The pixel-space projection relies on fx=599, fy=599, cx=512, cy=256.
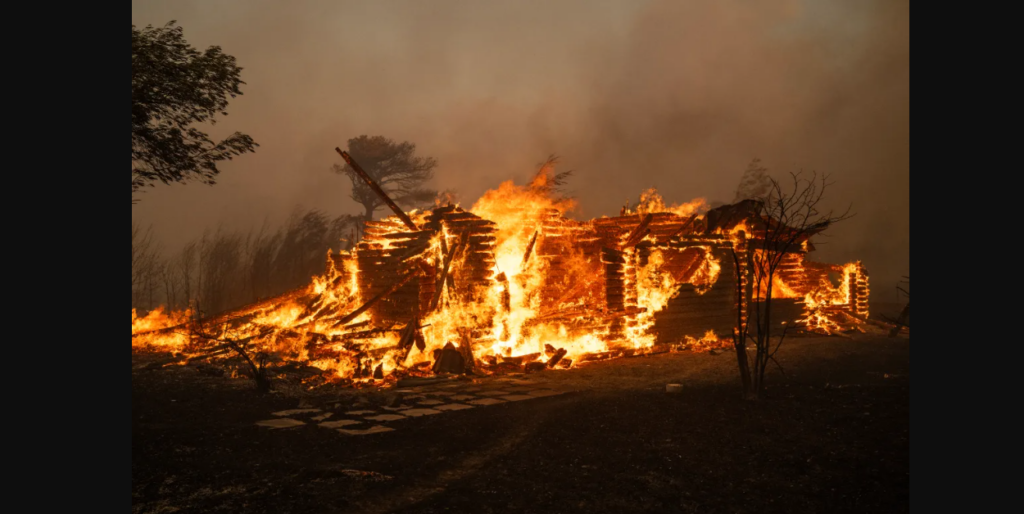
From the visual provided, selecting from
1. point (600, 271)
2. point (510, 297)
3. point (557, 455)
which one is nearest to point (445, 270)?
point (510, 297)

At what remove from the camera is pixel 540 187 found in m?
17.0

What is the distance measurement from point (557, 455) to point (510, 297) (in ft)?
25.9

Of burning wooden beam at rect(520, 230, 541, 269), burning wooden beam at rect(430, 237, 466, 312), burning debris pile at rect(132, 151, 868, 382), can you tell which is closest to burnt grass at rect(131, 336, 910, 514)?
burning debris pile at rect(132, 151, 868, 382)

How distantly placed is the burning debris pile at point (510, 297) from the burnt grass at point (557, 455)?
366 centimetres

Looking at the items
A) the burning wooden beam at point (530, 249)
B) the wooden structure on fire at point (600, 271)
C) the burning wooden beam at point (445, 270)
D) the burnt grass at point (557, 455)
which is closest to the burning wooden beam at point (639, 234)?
the wooden structure on fire at point (600, 271)

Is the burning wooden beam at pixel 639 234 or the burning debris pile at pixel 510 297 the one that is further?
the burning wooden beam at pixel 639 234

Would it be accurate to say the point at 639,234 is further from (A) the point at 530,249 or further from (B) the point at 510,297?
(B) the point at 510,297

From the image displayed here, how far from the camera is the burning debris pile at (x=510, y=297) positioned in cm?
1305

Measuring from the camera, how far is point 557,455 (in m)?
6.20

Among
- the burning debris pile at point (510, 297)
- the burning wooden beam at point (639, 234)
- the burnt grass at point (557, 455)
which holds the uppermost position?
the burning wooden beam at point (639, 234)

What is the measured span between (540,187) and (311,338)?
24.5 feet

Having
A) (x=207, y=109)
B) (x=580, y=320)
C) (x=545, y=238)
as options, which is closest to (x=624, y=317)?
(x=580, y=320)

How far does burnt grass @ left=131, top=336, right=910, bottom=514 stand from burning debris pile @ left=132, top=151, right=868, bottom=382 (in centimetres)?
366

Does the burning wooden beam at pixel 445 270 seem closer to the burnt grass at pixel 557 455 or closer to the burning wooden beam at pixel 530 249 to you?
the burning wooden beam at pixel 530 249
